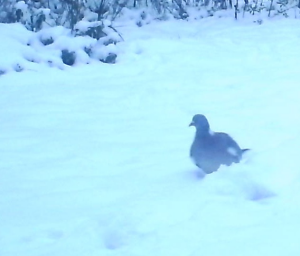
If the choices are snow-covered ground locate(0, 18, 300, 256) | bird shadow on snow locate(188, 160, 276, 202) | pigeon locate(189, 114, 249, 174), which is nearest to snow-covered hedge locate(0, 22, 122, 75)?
snow-covered ground locate(0, 18, 300, 256)

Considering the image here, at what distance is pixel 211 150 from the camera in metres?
4.72

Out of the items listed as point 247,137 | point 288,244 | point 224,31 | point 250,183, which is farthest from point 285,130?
point 224,31

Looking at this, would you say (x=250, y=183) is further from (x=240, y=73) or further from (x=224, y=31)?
(x=224, y=31)

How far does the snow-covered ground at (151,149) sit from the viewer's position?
381 centimetres

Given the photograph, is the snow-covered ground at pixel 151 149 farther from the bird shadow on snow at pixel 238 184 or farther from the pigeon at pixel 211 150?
the pigeon at pixel 211 150

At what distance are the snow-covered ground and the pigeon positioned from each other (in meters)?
0.12

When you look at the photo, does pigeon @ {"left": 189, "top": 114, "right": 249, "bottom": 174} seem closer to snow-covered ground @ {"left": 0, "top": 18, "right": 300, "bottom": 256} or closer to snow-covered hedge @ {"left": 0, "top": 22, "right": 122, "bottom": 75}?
snow-covered ground @ {"left": 0, "top": 18, "right": 300, "bottom": 256}

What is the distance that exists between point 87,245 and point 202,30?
23.7 feet

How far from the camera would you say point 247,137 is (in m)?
5.77

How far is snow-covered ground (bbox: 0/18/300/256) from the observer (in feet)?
12.5

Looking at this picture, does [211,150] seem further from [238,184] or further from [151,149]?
[151,149]

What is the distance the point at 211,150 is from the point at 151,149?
106cm

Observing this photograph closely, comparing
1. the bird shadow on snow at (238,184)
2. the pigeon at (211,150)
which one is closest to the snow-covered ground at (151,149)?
the bird shadow on snow at (238,184)

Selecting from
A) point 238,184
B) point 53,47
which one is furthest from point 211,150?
point 53,47
